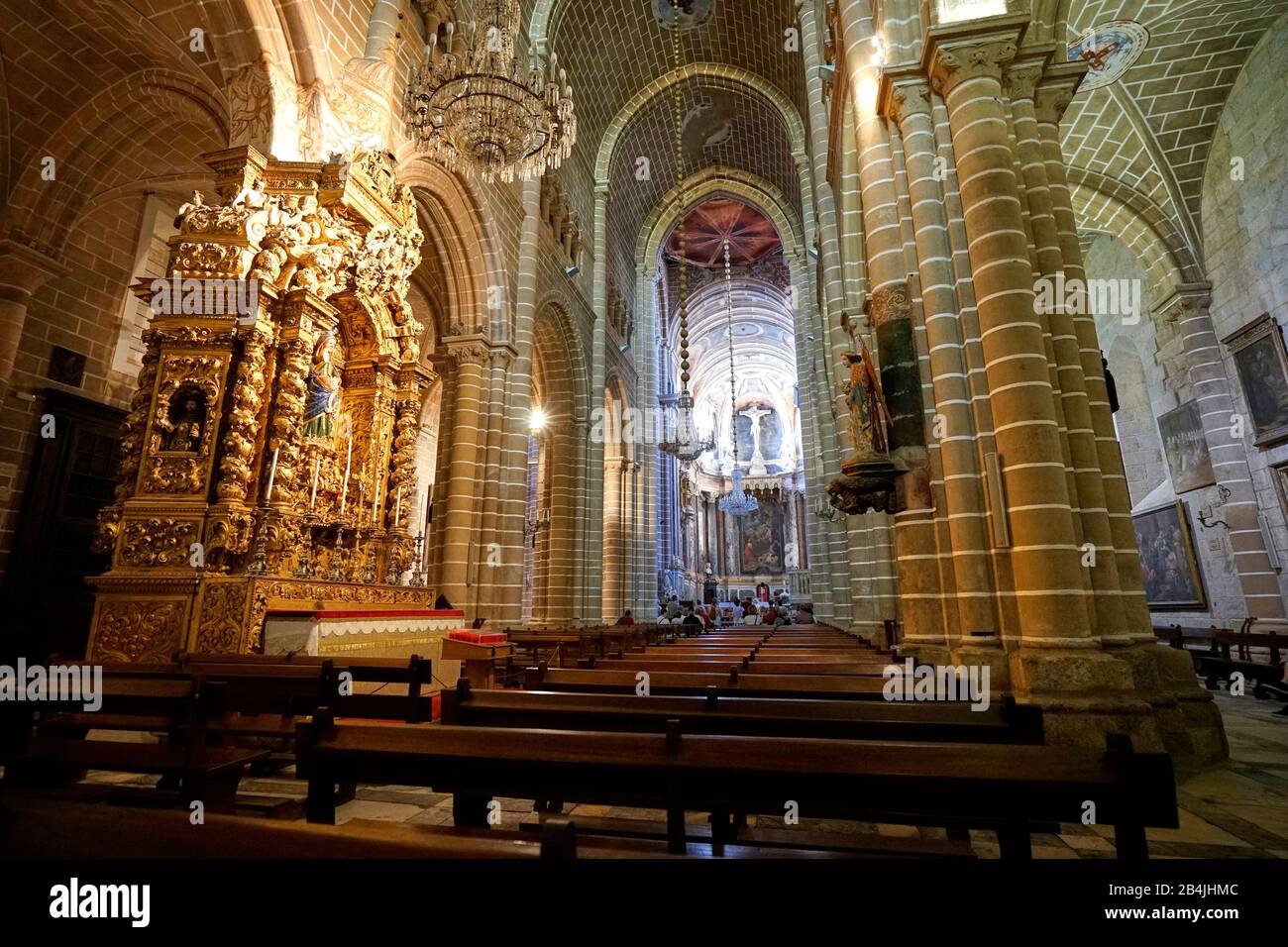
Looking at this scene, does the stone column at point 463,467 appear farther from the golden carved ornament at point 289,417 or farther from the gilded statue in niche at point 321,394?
the golden carved ornament at point 289,417

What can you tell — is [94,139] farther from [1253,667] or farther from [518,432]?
[1253,667]

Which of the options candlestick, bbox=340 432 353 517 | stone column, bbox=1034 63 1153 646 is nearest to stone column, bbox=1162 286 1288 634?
stone column, bbox=1034 63 1153 646

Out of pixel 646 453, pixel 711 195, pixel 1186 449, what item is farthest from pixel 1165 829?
pixel 711 195

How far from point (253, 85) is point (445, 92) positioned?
2034 millimetres

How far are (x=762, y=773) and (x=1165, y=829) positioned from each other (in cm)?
281

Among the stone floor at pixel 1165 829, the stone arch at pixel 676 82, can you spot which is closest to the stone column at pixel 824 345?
the stone arch at pixel 676 82

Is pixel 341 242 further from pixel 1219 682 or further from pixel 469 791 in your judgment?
pixel 1219 682

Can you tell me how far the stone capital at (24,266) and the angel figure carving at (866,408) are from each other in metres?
10.2

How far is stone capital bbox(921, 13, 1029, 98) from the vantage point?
4.91 metres

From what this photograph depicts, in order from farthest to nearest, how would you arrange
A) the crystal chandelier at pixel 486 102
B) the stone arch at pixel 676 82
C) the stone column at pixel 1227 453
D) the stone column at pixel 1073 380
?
the stone arch at pixel 676 82 < the stone column at pixel 1227 453 < the crystal chandelier at pixel 486 102 < the stone column at pixel 1073 380

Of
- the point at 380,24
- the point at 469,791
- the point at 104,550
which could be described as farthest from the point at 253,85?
the point at 469,791

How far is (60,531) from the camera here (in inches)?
316

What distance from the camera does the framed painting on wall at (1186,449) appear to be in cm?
1100

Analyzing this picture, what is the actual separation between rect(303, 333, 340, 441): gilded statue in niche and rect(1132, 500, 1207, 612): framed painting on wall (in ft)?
44.8
